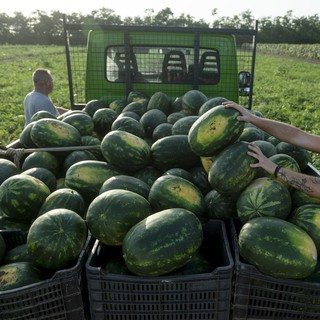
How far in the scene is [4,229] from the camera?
8.49 feet

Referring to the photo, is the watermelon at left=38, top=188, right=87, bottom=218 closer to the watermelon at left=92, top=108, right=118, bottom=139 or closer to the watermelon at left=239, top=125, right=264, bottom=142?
the watermelon at left=239, top=125, right=264, bottom=142

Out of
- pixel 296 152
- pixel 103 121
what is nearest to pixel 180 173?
pixel 296 152

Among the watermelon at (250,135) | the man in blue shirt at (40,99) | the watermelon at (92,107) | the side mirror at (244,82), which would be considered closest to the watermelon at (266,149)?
the watermelon at (250,135)

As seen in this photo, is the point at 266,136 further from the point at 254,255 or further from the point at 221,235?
the point at 254,255

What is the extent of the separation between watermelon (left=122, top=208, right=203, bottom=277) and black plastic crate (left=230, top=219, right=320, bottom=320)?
28 cm

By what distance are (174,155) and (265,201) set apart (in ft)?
3.21

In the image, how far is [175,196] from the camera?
2332 mm

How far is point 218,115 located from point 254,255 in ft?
3.33

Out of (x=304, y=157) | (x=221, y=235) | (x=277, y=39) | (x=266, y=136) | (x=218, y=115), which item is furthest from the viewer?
(x=277, y=39)

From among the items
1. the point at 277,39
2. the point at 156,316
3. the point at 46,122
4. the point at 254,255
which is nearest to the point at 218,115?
the point at 254,255

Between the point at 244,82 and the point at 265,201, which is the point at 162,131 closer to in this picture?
the point at 265,201

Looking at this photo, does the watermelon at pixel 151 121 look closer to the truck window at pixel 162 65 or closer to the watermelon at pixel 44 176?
the watermelon at pixel 44 176

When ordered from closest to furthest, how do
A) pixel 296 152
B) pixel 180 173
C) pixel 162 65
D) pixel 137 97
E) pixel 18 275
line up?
pixel 18 275 → pixel 180 173 → pixel 296 152 → pixel 137 97 → pixel 162 65

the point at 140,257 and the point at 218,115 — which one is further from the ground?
the point at 218,115
